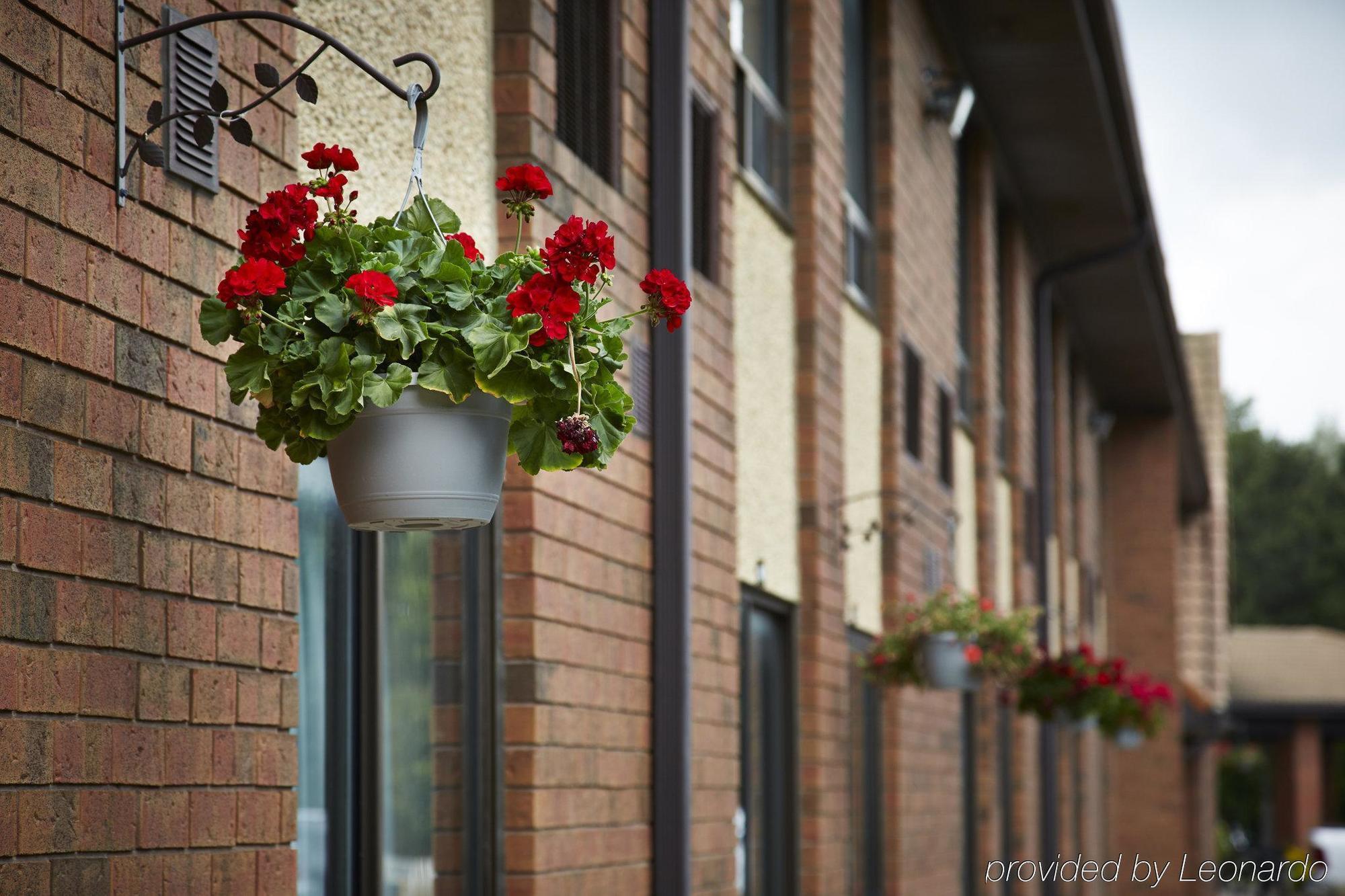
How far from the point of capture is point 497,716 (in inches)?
203

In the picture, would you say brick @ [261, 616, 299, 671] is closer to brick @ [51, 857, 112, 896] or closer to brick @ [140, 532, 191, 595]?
brick @ [140, 532, 191, 595]

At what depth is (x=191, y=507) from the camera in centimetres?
358

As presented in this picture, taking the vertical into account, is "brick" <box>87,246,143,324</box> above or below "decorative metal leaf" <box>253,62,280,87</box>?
below

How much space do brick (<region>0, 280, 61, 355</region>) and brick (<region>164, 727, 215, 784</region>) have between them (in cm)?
78

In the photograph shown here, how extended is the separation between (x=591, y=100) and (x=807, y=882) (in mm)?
4222

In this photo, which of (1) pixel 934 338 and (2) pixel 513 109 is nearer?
(2) pixel 513 109

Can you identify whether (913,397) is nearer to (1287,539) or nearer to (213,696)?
(213,696)

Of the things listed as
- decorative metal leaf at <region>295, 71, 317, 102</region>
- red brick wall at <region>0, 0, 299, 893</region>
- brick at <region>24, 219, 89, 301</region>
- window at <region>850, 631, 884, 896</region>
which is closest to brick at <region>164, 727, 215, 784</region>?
red brick wall at <region>0, 0, 299, 893</region>

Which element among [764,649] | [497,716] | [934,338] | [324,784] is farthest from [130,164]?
[934,338]

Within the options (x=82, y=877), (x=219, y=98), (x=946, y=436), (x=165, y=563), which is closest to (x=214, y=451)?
(x=165, y=563)

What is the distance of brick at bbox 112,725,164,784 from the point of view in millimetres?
3281

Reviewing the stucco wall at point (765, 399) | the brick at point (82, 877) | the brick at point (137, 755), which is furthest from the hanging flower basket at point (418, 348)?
the stucco wall at point (765, 399)

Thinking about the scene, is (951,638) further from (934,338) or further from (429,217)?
(429,217)

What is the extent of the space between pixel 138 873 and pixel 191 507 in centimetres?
68
